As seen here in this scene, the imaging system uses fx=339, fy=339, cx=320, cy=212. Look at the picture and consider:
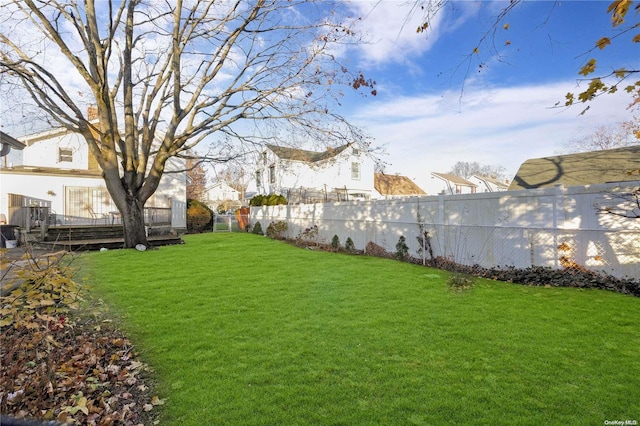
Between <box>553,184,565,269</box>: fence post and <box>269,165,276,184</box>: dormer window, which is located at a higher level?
<box>269,165,276,184</box>: dormer window

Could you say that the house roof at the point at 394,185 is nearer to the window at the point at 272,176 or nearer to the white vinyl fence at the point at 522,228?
the window at the point at 272,176

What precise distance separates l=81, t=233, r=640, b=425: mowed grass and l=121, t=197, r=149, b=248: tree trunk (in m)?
5.70

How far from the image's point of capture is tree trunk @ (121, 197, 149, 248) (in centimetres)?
1157

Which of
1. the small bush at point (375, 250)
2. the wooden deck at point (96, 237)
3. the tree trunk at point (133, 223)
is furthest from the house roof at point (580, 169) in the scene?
the wooden deck at point (96, 237)

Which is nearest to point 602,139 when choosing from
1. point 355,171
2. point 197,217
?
point 355,171

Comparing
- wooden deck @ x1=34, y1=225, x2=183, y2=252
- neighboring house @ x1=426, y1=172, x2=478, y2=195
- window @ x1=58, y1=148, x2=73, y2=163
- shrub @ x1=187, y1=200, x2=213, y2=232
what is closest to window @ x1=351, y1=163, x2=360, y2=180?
shrub @ x1=187, y1=200, x2=213, y2=232

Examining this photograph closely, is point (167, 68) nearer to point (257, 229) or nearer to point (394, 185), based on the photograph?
point (257, 229)

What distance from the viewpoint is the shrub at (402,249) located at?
30.3 feet

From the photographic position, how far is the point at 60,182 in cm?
1630

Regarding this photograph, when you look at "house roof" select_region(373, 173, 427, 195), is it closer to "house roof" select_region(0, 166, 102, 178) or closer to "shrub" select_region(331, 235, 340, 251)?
"shrub" select_region(331, 235, 340, 251)

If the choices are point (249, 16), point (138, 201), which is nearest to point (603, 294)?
point (249, 16)

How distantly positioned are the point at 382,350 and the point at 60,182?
1851 centimetres

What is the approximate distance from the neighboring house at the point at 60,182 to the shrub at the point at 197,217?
1.29 m

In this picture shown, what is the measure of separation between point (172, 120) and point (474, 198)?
9.56m
